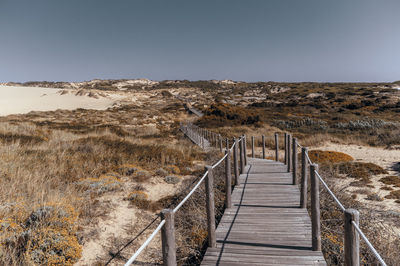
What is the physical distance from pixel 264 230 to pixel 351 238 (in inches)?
88.6

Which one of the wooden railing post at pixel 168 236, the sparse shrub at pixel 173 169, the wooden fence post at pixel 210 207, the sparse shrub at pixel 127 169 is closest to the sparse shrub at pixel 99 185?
the sparse shrub at pixel 127 169

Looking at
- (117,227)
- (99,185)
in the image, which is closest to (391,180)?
(117,227)

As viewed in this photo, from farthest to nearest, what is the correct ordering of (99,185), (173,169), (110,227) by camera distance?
(173,169) < (99,185) < (110,227)

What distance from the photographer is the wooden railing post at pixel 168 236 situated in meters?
2.44

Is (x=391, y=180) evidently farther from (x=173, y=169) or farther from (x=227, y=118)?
(x=227, y=118)

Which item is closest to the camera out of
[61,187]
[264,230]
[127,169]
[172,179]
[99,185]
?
[264,230]

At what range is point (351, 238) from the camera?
2.39m

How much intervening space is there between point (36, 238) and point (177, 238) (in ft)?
8.00

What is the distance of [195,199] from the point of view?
6508 mm

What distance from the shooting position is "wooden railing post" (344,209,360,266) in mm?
2299

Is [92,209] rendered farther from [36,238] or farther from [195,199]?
[195,199]

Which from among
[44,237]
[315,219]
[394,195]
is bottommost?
[394,195]

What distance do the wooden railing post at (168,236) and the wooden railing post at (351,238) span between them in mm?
1766

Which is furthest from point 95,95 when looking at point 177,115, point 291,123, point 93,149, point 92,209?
point 92,209
